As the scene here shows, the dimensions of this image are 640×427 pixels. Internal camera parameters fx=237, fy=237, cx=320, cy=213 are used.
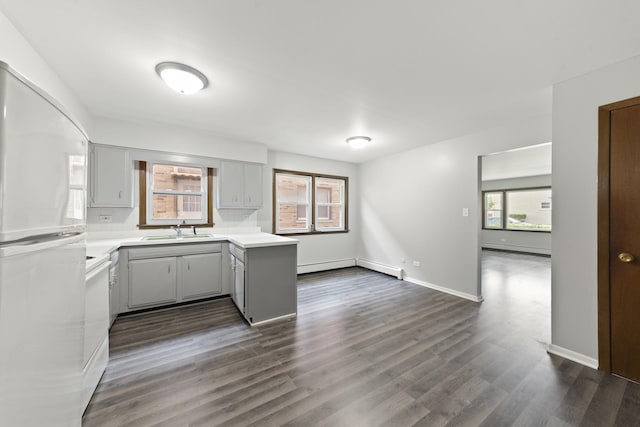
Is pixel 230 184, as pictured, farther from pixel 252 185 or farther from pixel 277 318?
pixel 277 318

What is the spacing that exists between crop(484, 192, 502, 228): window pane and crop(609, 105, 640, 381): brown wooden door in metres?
7.71

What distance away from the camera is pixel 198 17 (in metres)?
1.52

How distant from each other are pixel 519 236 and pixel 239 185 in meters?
9.03

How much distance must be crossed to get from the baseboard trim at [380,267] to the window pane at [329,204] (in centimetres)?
95

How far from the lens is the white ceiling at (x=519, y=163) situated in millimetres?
4987

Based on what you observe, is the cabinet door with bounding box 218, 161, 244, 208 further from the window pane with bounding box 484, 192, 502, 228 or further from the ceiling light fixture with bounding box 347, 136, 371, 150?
the window pane with bounding box 484, 192, 502, 228

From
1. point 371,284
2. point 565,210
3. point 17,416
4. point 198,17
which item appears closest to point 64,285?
point 17,416

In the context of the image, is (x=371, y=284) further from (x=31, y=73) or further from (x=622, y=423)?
(x=31, y=73)

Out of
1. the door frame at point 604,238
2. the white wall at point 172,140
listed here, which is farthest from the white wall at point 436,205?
the white wall at point 172,140

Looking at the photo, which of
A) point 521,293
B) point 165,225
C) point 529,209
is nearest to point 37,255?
A: point 165,225

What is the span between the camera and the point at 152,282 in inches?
120

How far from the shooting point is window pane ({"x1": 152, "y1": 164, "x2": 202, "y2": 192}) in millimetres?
3616

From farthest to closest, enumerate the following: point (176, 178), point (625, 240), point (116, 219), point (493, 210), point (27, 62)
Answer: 1. point (493, 210)
2. point (176, 178)
3. point (116, 219)
4. point (625, 240)
5. point (27, 62)

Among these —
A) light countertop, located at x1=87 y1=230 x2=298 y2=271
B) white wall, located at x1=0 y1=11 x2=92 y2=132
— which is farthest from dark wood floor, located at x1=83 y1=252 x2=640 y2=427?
white wall, located at x1=0 y1=11 x2=92 y2=132
